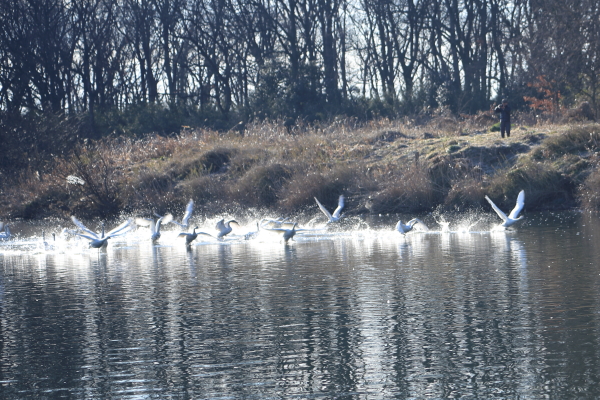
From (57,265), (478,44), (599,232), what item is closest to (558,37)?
(478,44)

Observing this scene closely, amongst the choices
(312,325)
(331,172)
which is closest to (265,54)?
(331,172)

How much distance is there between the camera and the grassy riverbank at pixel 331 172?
22.8m

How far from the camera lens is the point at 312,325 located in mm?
7953

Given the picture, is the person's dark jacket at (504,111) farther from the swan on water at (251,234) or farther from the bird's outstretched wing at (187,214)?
the bird's outstretched wing at (187,214)

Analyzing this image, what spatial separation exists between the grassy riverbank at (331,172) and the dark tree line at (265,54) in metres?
8.16

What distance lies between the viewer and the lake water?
6105 mm

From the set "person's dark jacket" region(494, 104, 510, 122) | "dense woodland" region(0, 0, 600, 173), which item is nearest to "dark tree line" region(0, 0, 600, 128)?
"dense woodland" region(0, 0, 600, 173)

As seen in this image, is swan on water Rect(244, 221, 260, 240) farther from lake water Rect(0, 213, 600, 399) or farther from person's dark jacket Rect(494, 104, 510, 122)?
person's dark jacket Rect(494, 104, 510, 122)

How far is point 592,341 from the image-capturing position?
6867 millimetres

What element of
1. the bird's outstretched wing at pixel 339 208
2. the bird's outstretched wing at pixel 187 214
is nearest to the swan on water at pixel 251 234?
the bird's outstretched wing at pixel 187 214

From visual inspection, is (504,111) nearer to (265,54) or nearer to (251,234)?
(251,234)

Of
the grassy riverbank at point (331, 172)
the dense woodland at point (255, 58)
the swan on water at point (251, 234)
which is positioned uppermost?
the dense woodland at point (255, 58)

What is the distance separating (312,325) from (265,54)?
36.9 metres

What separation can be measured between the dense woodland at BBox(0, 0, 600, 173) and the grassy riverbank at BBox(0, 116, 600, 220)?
270 inches
